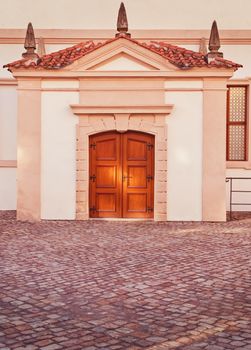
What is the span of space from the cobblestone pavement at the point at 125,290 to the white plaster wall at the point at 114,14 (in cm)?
945

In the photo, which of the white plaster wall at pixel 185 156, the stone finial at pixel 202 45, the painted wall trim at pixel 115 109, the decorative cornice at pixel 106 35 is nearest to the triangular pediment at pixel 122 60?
the white plaster wall at pixel 185 156

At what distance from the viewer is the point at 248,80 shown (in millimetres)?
19422

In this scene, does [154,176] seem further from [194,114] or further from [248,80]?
[248,80]

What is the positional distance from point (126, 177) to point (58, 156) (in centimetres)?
203

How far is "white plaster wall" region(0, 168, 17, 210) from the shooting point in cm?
1931

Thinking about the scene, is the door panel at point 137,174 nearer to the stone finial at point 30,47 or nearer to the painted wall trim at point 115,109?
the painted wall trim at point 115,109

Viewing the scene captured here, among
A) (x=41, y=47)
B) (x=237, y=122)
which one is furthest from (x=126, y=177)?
(x=41, y=47)

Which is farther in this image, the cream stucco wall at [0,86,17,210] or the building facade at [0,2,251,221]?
the cream stucco wall at [0,86,17,210]

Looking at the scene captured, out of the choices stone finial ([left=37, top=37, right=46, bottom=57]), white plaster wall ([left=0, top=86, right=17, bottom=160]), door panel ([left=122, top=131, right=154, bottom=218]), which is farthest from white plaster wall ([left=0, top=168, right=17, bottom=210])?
door panel ([left=122, top=131, right=154, bottom=218])

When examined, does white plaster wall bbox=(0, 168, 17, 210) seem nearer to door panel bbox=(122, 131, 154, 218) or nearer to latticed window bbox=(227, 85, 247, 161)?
door panel bbox=(122, 131, 154, 218)

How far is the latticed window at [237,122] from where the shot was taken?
19.6 metres

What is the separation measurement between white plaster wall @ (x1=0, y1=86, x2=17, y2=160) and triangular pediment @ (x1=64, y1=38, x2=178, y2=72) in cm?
434

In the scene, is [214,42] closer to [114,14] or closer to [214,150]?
[214,150]

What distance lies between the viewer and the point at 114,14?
20078 mm
